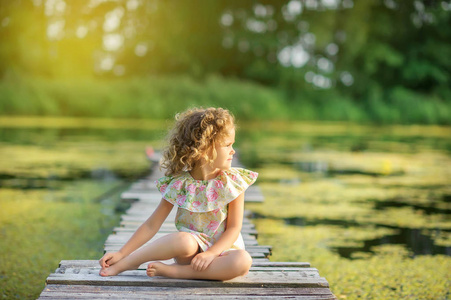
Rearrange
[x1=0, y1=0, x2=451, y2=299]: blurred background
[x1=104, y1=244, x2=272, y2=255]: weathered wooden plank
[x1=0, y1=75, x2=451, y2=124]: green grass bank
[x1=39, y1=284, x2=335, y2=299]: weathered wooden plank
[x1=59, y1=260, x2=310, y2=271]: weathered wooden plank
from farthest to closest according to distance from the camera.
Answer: [x1=0, y1=75, x2=451, y2=124]: green grass bank < [x1=0, y1=0, x2=451, y2=299]: blurred background < [x1=104, y1=244, x2=272, y2=255]: weathered wooden plank < [x1=59, y1=260, x2=310, y2=271]: weathered wooden plank < [x1=39, y1=284, x2=335, y2=299]: weathered wooden plank

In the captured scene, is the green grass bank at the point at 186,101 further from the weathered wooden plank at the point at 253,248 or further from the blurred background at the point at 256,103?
the weathered wooden plank at the point at 253,248

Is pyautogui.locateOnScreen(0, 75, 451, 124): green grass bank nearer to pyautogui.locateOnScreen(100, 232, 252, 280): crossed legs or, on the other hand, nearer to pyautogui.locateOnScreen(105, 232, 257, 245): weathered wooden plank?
pyautogui.locateOnScreen(105, 232, 257, 245): weathered wooden plank

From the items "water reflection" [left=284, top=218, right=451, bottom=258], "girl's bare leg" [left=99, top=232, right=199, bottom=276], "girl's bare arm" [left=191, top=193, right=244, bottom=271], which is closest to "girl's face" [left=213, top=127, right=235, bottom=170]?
"girl's bare arm" [left=191, top=193, right=244, bottom=271]

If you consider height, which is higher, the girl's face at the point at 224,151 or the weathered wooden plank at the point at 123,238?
the girl's face at the point at 224,151

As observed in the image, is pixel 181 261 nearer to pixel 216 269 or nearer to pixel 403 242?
pixel 216 269

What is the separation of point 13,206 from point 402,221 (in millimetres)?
3449

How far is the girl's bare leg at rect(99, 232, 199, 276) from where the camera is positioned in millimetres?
2268

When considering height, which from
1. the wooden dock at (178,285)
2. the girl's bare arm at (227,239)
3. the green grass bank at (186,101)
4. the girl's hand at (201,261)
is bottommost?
the green grass bank at (186,101)

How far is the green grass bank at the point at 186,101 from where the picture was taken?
21.7 metres

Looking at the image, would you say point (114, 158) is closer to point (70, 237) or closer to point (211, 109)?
point (70, 237)

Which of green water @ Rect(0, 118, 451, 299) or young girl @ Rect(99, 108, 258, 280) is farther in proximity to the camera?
green water @ Rect(0, 118, 451, 299)

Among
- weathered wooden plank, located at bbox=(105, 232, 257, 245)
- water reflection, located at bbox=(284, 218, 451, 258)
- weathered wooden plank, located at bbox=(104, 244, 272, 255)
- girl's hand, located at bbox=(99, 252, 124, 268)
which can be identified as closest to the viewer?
girl's hand, located at bbox=(99, 252, 124, 268)

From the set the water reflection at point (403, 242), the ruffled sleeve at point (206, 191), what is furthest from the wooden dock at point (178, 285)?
the water reflection at point (403, 242)

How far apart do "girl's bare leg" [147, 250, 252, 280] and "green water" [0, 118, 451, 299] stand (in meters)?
1.11
